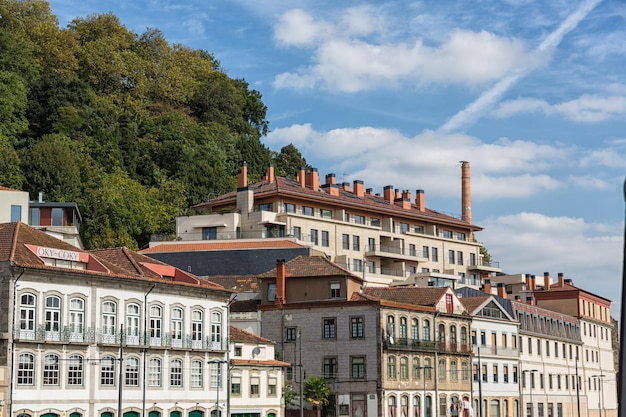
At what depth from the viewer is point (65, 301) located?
62.8m

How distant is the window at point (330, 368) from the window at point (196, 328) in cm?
1254

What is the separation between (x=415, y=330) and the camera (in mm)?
84250

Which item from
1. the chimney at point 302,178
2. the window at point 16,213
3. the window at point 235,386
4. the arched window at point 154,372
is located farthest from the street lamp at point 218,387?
the chimney at point 302,178

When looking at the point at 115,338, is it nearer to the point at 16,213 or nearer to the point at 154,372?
the point at 154,372

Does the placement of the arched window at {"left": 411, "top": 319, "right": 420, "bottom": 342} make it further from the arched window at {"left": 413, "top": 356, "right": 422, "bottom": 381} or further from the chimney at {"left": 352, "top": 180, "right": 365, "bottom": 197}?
the chimney at {"left": 352, "top": 180, "right": 365, "bottom": 197}

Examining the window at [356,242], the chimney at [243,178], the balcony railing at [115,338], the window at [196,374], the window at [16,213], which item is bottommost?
the window at [196,374]

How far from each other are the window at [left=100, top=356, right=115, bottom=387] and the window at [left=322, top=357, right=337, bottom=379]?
1974cm

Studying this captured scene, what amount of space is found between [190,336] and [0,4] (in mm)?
85180

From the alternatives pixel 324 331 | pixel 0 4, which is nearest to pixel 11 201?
Result: pixel 324 331

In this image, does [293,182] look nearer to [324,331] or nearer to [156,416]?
[324,331]

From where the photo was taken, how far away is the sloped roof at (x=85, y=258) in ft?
202

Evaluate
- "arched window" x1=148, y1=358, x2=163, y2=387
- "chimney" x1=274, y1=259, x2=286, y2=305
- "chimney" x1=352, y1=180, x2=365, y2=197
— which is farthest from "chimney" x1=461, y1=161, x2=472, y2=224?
"arched window" x1=148, y1=358, x2=163, y2=387

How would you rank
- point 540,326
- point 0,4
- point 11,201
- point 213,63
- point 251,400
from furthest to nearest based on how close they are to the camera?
point 213,63, point 0,4, point 540,326, point 11,201, point 251,400

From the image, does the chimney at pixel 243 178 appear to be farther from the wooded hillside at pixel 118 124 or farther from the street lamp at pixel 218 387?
the street lamp at pixel 218 387
